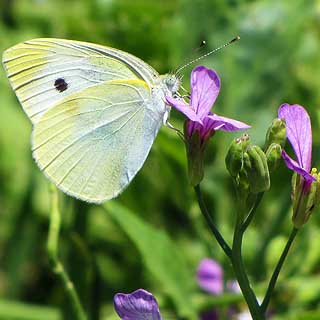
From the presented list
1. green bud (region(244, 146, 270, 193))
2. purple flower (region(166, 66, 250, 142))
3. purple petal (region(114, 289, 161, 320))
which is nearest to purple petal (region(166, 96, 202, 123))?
purple flower (region(166, 66, 250, 142))

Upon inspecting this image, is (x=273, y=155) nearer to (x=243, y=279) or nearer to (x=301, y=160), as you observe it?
(x=301, y=160)

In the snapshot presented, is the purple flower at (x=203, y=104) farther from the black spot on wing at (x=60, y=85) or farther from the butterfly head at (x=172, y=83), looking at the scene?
the black spot on wing at (x=60, y=85)

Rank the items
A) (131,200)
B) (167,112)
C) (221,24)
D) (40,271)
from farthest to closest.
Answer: (40,271) < (221,24) < (131,200) < (167,112)

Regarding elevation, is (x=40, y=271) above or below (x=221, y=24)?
below

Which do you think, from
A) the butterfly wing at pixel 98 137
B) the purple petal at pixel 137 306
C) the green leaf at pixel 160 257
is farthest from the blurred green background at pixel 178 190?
the purple petal at pixel 137 306

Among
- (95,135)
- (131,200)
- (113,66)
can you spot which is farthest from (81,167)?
(131,200)

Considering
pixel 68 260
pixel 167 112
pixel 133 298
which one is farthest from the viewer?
pixel 68 260

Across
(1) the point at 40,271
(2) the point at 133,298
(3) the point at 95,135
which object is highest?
(3) the point at 95,135

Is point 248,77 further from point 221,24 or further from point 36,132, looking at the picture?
point 36,132

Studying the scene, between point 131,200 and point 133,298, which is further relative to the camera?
point 131,200
